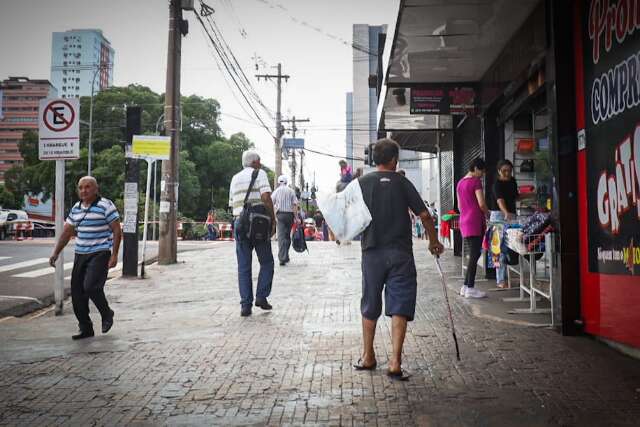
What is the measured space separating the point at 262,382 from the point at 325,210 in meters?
1.40

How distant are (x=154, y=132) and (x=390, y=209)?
49.6 meters

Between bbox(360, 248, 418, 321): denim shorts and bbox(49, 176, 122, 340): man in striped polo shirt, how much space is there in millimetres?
3016

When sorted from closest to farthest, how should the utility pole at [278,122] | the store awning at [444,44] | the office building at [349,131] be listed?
the store awning at [444,44] → the utility pole at [278,122] → the office building at [349,131]

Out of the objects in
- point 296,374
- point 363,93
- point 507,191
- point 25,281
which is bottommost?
point 296,374

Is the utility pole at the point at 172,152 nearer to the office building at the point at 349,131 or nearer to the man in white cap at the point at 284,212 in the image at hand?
the man in white cap at the point at 284,212

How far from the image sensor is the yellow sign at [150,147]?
11820 millimetres

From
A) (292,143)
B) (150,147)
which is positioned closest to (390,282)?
(150,147)

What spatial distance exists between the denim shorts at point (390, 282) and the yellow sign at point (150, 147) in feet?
26.5

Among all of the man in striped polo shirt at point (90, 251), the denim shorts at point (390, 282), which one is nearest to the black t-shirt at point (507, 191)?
the denim shorts at point (390, 282)

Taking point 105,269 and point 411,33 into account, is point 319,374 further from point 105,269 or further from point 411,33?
point 411,33

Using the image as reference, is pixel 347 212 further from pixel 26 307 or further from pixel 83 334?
pixel 26 307

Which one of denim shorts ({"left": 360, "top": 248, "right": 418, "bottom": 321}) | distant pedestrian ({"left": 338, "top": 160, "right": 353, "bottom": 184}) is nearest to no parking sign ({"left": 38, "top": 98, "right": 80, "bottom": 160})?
denim shorts ({"left": 360, "top": 248, "right": 418, "bottom": 321})

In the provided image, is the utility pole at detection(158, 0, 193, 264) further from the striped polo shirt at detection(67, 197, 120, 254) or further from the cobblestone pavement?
the striped polo shirt at detection(67, 197, 120, 254)

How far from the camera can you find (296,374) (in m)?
4.71
